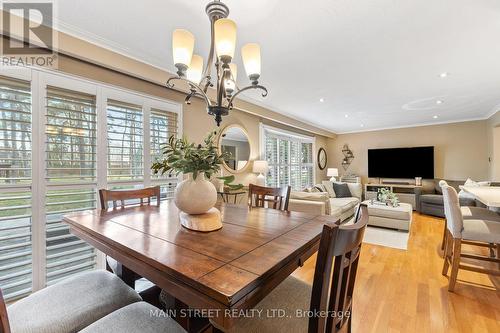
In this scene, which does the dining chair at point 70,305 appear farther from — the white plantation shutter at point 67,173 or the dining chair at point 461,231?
the dining chair at point 461,231

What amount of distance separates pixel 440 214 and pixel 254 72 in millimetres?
5705

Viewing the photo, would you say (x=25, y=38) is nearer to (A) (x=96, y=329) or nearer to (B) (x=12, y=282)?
(B) (x=12, y=282)

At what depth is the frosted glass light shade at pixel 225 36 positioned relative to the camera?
4.20 ft

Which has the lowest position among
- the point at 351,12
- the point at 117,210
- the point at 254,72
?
the point at 117,210

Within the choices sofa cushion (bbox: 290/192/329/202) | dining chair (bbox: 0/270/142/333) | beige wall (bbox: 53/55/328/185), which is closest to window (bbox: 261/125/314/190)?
beige wall (bbox: 53/55/328/185)

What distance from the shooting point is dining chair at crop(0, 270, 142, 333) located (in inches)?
35.5

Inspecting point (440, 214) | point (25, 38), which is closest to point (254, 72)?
point (25, 38)

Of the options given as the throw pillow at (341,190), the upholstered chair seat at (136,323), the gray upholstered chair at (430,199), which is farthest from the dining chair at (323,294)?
the gray upholstered chair at (430,199)

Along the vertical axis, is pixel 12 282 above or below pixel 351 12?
below

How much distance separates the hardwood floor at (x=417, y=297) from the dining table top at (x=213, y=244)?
106 centimetres

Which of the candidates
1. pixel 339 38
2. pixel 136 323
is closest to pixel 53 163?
pixel 136 323

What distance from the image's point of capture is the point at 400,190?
6137mm

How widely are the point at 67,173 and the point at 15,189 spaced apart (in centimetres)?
35

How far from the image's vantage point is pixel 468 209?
2676 millimetres
